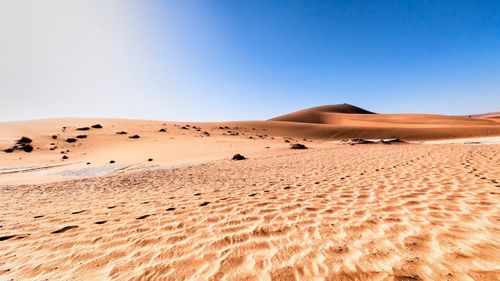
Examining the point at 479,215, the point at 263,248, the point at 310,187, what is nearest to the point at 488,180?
the point at 479,215

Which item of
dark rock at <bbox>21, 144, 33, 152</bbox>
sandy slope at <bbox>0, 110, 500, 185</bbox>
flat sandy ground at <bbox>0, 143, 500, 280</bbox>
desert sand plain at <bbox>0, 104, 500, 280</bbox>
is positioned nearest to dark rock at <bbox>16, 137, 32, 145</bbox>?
sandy slope at <bbox>0, 110, 500, 185</bbox>

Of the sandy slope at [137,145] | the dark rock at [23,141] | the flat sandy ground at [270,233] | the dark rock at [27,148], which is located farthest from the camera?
the dark rock at [23,141]

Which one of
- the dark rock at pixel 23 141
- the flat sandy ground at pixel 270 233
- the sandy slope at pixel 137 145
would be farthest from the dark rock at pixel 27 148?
the flat sandy ground at pixel 270 233

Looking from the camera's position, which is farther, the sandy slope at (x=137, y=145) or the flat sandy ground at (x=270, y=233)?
the sandy slope at (x=137, y=145)

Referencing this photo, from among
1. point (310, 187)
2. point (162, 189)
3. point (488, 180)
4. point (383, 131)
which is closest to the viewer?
point (488, 180)

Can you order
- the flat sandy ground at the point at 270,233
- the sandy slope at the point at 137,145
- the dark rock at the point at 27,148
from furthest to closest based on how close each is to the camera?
1. the dark rock at the point at 27,148
2. the sandy slope at the point at 137,145
3. the flat sandy ground at the point at 270,233

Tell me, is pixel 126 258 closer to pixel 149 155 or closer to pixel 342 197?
pixel 342 197

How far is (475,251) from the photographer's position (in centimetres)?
291

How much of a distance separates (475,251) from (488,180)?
4.85 m

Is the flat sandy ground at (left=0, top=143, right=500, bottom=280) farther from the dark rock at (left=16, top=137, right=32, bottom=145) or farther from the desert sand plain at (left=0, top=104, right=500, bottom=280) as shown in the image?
the dark rock at (left=16, top=137, right=32, bottom=145)

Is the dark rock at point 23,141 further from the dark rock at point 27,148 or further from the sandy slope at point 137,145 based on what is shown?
the dark rock at point 27,148

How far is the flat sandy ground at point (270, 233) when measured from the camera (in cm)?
282

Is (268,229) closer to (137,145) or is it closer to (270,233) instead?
(270,233)

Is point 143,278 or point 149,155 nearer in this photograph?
point 143,278
